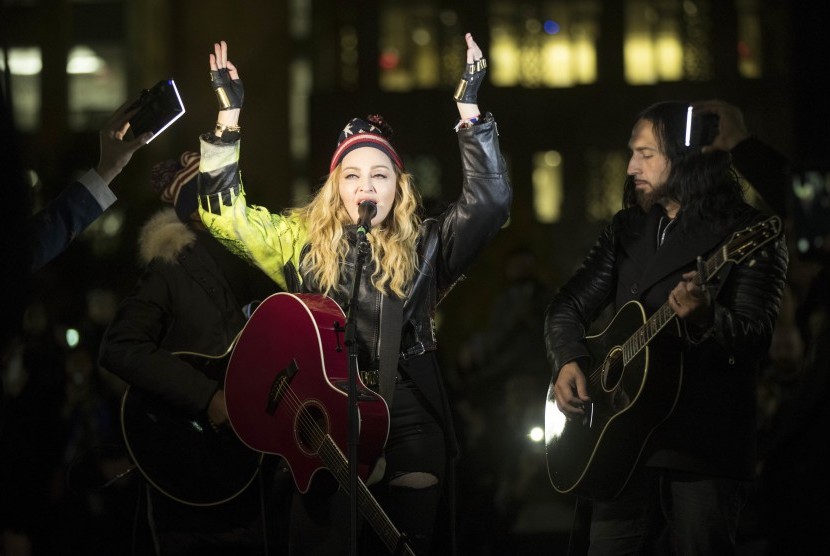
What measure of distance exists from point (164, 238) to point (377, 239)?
4.45 ft

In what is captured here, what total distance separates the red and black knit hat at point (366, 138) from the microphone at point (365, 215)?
30cm

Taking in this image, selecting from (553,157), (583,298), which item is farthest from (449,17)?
(583,298)

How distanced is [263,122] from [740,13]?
8590 mm

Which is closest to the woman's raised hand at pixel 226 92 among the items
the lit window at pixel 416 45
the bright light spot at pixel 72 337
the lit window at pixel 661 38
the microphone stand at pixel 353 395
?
the microphone stand at pixel 353 395

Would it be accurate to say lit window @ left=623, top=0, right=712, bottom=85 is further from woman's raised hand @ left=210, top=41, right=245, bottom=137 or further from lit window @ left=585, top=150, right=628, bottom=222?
woman's raised hand @ left=210, top=41, right=245, bottom=137

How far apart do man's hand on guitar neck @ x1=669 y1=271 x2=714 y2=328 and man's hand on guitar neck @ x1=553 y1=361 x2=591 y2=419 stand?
0.65 meters

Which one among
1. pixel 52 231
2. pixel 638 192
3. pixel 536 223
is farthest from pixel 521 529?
pixel 536 223

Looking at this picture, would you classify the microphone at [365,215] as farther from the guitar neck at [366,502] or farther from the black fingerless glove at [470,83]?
the guitar neck at [366,502]

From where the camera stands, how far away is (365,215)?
169 inches

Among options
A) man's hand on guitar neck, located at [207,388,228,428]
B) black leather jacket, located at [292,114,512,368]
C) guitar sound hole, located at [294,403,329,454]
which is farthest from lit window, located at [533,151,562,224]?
guitar sound hole, located at [294,403,329,454]

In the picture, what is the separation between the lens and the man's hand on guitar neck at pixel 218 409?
4984 mm

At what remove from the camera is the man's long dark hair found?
432 cm

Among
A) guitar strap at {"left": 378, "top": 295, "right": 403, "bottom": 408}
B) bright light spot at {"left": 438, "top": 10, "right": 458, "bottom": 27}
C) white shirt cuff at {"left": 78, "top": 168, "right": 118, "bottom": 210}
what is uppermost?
bright light spot at {"left": 438, "top": 10, "right": 458, "bottom": 27}

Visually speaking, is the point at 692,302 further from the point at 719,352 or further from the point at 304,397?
the point at 304,397
